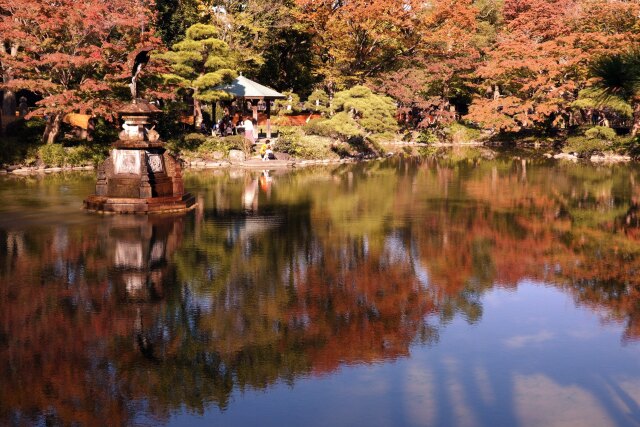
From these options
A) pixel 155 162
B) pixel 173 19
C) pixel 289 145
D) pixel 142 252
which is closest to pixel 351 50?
pixel 173 19

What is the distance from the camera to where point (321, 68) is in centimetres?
5197

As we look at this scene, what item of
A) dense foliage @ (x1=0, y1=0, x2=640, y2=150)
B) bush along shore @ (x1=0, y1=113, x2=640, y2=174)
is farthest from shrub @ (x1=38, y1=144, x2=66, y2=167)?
dense foliage @ (x1=0, y1=0, x2=640, y2=150)

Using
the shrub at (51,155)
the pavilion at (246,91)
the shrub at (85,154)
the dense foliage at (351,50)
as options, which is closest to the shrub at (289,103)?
the dense foliage at (351,50)

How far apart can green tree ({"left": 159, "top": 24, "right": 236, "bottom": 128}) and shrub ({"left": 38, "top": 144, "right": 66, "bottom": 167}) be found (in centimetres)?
628

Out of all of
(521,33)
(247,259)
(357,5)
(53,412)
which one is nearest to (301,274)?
(247,259)

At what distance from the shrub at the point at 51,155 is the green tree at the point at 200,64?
20.6 feet

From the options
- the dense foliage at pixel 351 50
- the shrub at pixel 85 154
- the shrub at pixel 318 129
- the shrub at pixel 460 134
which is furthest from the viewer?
the shrub at pixel 460 134

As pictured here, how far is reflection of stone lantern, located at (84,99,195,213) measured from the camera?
2012 centimetres

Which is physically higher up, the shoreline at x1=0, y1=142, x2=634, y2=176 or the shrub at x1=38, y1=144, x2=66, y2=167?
the shrub at x1=38, y1=144, x2=66, y2=167

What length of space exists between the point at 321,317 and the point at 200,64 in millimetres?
29892

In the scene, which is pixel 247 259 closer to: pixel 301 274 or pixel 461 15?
pixel 301 274

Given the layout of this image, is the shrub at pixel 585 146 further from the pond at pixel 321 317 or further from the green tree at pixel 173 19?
the green tree at pixel 173 19

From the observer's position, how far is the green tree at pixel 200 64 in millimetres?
35750

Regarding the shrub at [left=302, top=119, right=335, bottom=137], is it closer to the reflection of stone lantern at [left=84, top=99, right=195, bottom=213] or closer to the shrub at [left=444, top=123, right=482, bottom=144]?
the shrub at [left=444, top=123, right=482, bottom=144]
